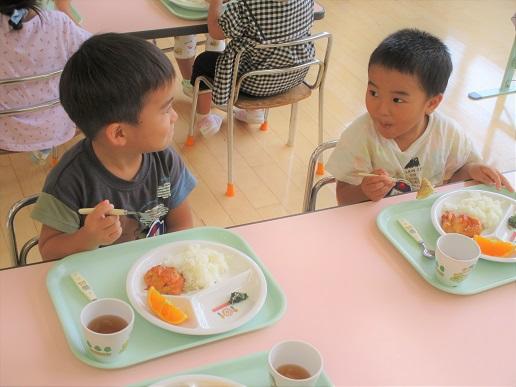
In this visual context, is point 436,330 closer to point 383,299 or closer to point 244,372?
point 383,299

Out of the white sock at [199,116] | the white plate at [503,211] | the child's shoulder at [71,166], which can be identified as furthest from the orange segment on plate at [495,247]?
the white sock at [199,116]

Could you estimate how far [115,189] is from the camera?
5.03ft

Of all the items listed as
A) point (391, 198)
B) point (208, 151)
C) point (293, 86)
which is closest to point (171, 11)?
point (293, 86)

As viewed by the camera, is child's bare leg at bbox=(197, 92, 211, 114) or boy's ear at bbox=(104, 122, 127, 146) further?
child's bare leg at bbox=(197, 92, 211, 114)

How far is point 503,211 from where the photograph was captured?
158cm

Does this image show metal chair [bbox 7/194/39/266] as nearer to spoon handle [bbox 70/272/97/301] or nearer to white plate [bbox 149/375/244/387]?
spoon handle [bbox 70/272/97/301]

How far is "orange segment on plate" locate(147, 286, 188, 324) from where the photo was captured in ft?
3.89

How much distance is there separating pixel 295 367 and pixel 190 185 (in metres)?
0.78

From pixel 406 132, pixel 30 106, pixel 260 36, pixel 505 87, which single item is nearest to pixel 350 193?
pixel 406 132

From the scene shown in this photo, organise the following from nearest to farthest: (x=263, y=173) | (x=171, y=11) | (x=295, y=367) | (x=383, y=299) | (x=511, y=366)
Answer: (x=295, y=367)
(x=511, y=366)
(x=383, y=299)
(x=171, y=11)
(x=263, y=173)

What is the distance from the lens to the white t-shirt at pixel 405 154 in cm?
180

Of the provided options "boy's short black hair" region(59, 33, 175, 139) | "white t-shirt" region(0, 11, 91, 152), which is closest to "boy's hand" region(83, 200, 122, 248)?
"boy's short black hair" region(59, 33, 175, 139)

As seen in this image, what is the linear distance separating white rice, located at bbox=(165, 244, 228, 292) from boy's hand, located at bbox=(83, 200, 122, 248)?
5.5 inches

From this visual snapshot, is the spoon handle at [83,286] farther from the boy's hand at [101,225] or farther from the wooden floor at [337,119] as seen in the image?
the wooden floor at [337,119]
